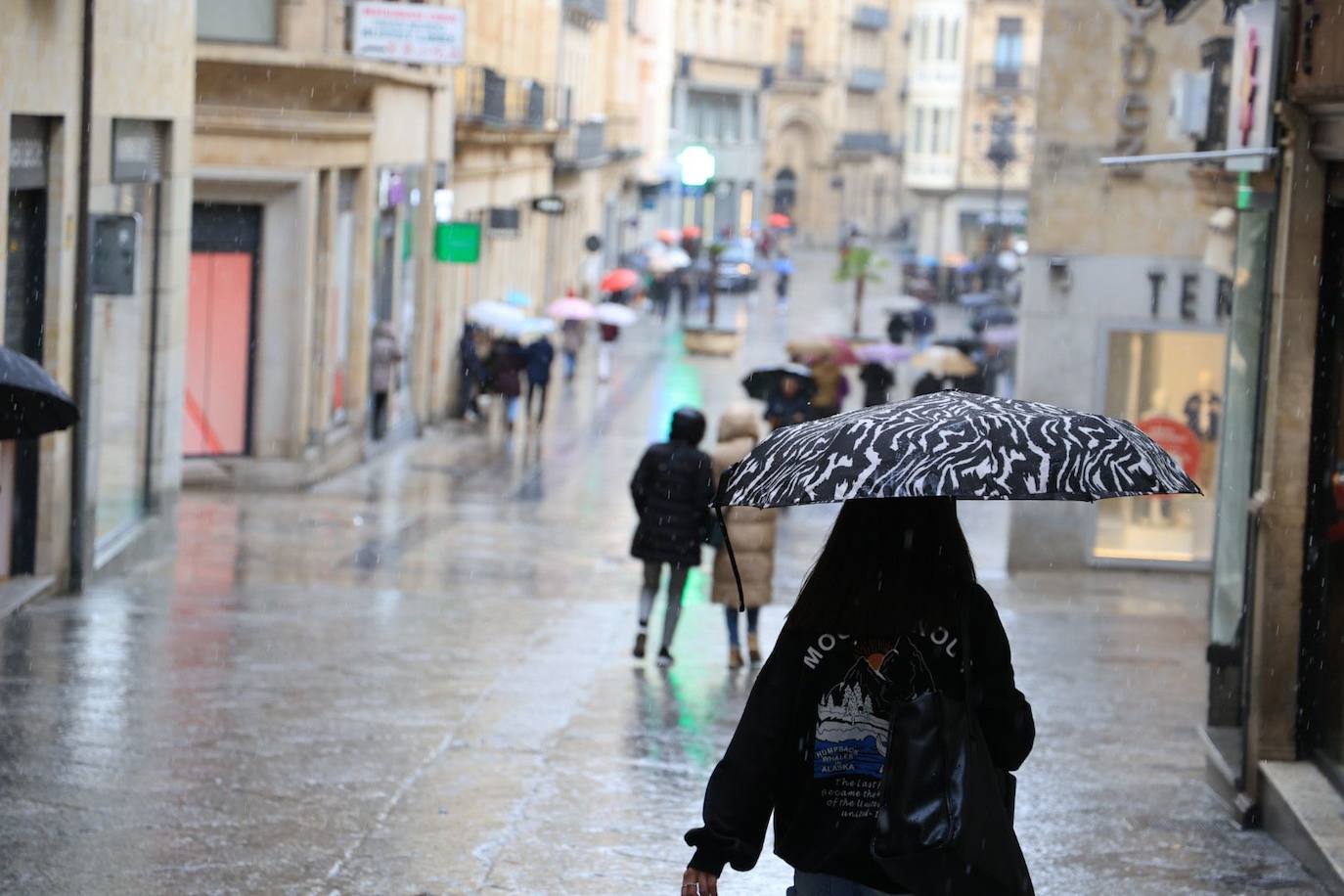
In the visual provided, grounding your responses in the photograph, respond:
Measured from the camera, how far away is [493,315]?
107 ft

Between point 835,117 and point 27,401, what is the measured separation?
94.1m

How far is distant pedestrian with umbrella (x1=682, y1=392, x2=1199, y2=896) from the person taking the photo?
4160mm

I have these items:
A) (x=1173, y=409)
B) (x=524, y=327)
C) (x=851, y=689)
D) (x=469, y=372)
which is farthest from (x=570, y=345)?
(x=851, y=689)

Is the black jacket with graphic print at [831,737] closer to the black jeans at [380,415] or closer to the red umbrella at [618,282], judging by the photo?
the black jeans at [380,415]

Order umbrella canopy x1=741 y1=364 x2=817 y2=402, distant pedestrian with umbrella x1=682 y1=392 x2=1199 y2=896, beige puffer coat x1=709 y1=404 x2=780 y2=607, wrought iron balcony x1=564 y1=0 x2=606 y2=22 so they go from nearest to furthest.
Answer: distant pedestrian with umbrella x1=682 y1=392 x2=1199 y2=896 → beige puffer coat x1=709 y1=404 x2=780 y2=607 → umbrella canopy x1=741 y1=364 x2=817 y2=402 → wrought iron balcony x1=564 y1=0 x2=606 y2=22

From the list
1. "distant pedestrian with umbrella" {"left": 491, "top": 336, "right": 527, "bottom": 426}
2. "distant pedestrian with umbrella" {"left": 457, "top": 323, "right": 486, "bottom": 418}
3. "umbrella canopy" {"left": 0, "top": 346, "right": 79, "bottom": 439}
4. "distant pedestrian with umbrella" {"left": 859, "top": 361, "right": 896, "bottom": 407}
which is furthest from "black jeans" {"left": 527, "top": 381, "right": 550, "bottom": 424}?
"umbrella canopy" {"left": 0, "top": 346, "right": 79, "bottom": 439}

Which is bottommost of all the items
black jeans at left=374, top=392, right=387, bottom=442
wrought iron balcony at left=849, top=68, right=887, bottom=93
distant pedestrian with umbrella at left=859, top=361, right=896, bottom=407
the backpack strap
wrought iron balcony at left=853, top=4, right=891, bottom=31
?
black jeans at left=374, top=392, right=387, bottom=442

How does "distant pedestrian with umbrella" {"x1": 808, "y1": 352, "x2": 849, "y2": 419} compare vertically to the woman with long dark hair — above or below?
below

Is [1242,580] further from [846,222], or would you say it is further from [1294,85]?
[846,222]

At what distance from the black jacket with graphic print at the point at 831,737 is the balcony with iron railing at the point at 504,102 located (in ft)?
93.1

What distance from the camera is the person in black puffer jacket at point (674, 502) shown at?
12.2m

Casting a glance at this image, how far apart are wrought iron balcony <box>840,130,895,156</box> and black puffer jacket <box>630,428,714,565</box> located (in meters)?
88.9

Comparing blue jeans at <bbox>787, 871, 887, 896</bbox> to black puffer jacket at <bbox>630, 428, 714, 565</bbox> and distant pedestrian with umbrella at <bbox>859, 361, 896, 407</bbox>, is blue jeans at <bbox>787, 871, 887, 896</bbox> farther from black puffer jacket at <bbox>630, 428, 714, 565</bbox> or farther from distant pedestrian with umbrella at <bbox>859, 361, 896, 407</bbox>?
distant pedestrian with umbrella at <bbox>859, 361, 896, 407</bbox>

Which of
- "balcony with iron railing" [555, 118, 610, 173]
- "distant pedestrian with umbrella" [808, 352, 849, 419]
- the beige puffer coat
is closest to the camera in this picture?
the beige puffer coat
